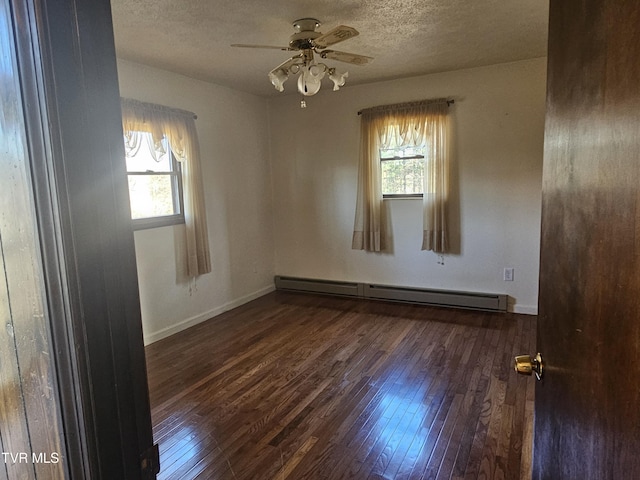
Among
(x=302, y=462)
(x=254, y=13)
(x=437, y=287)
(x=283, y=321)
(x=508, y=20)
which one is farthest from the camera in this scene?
(x=437, y=287)

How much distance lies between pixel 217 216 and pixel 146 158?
1031mm

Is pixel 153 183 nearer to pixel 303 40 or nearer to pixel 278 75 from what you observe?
pixel 278 75

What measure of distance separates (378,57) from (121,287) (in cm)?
339

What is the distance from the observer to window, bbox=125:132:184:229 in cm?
346

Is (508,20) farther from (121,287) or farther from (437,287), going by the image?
(121,287)

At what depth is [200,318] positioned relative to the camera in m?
4.21

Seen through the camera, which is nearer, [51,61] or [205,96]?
[51,61]

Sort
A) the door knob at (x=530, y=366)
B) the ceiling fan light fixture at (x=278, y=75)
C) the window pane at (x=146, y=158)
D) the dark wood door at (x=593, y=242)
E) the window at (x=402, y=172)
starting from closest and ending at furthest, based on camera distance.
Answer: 1. the dark wood door at (x=593, y=242)
2. the door knob at (x=530, y=366)
3. the ceiling fan light fixture at (x=278, y=75)
4. the window pane at (x=146, y=158)
5. the window at (x=402, y=172)

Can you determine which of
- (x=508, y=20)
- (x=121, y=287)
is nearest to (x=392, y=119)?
(x=508, y=20)

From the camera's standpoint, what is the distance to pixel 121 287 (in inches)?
27.3

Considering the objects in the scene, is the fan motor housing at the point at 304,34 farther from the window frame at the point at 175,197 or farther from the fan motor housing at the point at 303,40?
the window frame at the point at 175,197

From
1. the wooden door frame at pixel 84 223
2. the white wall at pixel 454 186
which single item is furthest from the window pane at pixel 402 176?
the wooden door frame at pixel 84 223

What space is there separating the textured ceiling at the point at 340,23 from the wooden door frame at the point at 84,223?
6.67 ft

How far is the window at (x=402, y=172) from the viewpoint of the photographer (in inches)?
172
